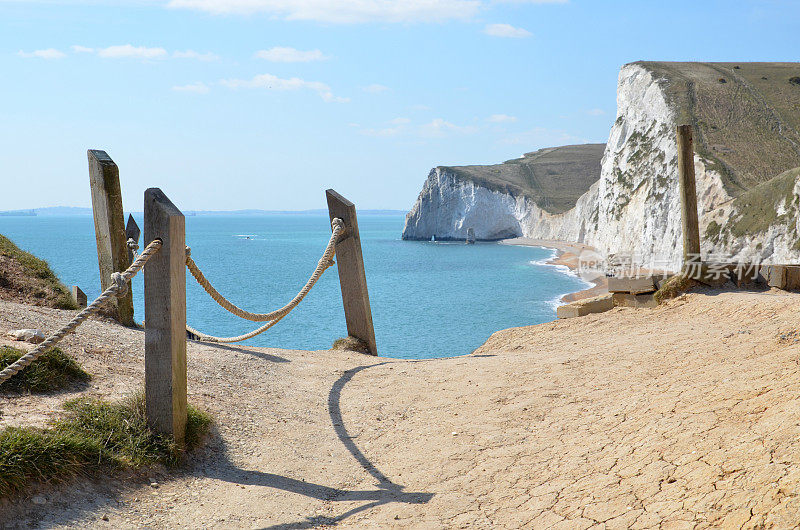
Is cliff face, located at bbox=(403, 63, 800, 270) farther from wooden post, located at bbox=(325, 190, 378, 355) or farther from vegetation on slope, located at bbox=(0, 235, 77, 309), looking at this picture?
vegetation on slope, located at bbox=(0, 235, 77, 309)

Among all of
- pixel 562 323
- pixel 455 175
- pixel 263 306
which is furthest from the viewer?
pixel 455 175

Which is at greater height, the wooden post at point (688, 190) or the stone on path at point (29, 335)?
the wooden post at point (688, 190)

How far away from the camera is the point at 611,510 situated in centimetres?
339

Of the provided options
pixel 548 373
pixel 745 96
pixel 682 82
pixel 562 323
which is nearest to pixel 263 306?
pixel 562 323

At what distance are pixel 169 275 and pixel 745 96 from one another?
211 ft

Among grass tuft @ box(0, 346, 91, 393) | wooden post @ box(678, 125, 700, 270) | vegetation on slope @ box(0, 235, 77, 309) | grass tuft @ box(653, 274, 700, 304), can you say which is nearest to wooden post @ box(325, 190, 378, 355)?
vegetation on slope @ box(0, 235, 77, 309)

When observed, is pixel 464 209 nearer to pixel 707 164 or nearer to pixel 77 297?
pixel 707 164

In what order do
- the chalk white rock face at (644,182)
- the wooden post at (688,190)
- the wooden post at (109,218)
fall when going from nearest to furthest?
the wooden post at (109,218) < the wooden post at (688,190) < the chalk white rock face at (644,182)

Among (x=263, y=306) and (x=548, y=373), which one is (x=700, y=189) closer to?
(x=263, y=306)

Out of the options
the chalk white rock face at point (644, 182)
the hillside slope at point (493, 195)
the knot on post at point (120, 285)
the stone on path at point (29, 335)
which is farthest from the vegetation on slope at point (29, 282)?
the hillside slope at point (493, 195)

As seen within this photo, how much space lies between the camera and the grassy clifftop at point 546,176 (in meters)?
103

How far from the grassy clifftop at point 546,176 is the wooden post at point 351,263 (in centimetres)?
9221

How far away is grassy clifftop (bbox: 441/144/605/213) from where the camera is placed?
103m

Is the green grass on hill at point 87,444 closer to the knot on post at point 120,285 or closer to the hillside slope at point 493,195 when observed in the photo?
the knot on post at point 120,285
